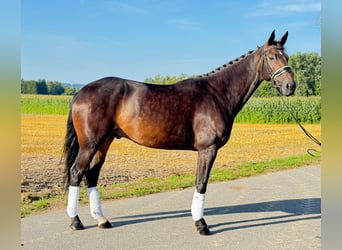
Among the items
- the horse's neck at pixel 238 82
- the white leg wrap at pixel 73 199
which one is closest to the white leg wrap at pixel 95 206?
the white leg wrap at pixel 73 199

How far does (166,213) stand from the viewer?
19.4ft

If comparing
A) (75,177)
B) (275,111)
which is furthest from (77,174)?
(275,111)

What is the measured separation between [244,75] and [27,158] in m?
9.00

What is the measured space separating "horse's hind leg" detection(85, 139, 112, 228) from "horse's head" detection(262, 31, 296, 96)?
8.26 feet

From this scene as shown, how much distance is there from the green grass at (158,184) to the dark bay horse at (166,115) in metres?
1.48

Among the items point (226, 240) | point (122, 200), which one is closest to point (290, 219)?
point (226, 240)

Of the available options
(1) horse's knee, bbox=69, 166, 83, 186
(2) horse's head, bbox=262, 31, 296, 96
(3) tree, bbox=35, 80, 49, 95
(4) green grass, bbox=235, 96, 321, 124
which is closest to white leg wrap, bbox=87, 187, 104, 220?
(1) horse's knee, bbox=69, 166, 83, 186

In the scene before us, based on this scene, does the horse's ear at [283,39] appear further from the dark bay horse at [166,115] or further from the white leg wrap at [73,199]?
the white leg wrap at [73,199]

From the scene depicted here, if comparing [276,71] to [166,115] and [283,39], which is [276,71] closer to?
[283,39]

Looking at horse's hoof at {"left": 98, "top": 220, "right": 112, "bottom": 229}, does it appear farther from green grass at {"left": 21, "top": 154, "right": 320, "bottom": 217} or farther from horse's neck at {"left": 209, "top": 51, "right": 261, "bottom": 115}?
horse's neck at {"left": 209, "top": 51, "right": 261, "bottom": 115}

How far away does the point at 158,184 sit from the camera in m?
8.16

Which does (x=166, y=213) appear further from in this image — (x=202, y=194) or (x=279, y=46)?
(x=279, y=46)

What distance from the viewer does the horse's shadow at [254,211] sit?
210 inches

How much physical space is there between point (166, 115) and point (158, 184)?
3.54 meters
